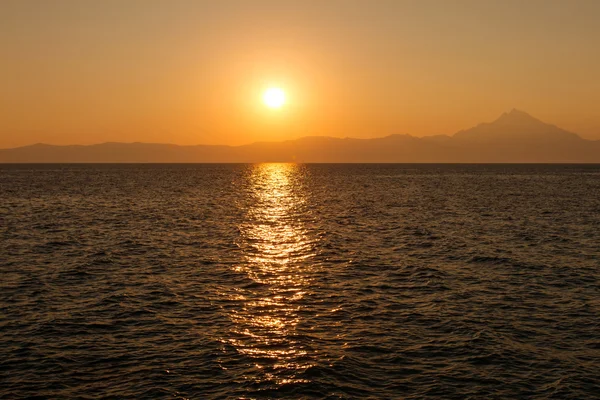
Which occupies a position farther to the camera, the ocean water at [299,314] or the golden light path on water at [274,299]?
the golden light path on water at [274,299]

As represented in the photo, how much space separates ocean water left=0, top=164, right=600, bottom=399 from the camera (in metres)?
19.4

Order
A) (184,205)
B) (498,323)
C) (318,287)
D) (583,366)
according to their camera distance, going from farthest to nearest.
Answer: (184,205), (318,287), (498,323), (583,366)

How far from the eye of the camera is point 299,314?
27.5 meters

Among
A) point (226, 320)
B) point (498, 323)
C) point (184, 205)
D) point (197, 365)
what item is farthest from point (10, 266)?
point (184, 205)

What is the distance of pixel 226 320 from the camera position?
86.6ft

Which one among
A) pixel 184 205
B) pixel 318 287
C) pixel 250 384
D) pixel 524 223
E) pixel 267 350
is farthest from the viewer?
pixel 184 205

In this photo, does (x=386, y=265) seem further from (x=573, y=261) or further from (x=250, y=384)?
(x=250, y=384)

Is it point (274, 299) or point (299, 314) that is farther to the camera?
point (274, 299)

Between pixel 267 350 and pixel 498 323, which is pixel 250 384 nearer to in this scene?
pixel 267 350

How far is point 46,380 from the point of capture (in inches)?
762

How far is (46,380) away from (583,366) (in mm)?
20426

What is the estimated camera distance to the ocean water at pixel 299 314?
763 inches

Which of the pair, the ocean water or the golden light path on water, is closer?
the ocean water

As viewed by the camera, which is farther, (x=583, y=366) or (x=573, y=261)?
(x=573, y=261)
